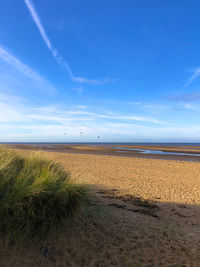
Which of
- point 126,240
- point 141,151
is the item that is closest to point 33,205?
point 126,240

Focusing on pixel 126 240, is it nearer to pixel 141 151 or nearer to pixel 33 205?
pixel 33 205

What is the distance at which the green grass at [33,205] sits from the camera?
334 cm

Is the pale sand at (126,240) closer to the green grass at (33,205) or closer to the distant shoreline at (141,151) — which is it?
the green grass at (33,205)

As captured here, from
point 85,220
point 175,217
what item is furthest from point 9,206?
point 175,217

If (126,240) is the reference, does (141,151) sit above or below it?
above

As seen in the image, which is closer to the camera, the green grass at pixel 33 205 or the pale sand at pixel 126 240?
the green grass at pixel 33 205

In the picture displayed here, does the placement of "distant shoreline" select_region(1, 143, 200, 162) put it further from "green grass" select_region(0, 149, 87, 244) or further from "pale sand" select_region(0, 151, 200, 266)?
"pale sand" select_region(0, 151, 200, 266)

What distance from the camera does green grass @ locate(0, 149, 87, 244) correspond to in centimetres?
334

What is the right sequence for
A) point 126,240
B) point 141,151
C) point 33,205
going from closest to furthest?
1. point 33,205
2. point 126,240
3. point 141,151

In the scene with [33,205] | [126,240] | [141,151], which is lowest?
[126,240]

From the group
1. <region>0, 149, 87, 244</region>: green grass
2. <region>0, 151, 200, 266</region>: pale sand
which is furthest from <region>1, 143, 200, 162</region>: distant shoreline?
<region>0, 151, 200, 266</region>: pale sand

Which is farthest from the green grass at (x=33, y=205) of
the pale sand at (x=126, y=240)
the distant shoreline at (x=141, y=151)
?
the distant shoreline at (x=141, y=151)

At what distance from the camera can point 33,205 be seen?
11.5 feet

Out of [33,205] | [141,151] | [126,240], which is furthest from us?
[141,151]
